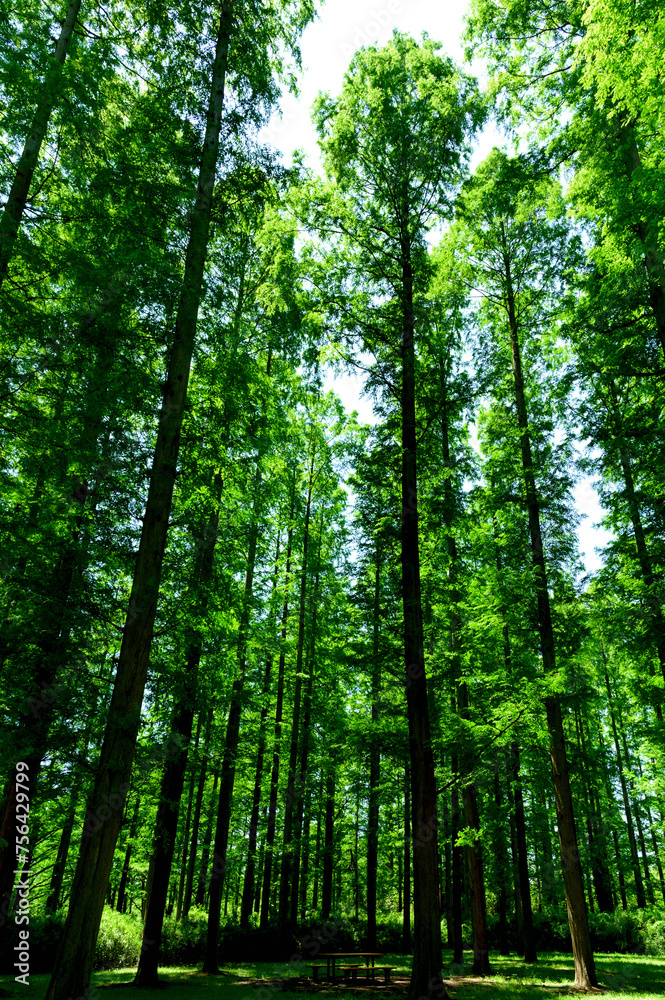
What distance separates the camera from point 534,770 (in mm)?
16406

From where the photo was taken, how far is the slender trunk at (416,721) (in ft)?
23.9

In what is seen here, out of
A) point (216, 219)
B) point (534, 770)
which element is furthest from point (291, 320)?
point (534, 770)

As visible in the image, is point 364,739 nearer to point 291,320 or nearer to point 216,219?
point 291,320

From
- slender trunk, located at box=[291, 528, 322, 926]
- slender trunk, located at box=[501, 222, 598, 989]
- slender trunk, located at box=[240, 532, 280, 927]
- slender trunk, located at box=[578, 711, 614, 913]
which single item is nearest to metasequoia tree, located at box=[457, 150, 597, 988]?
slender trunk, located at box=[501, 222, 598, 989]

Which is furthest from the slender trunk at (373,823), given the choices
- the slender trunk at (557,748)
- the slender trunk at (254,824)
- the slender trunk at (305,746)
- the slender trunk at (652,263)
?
the slender trunk at (652,263)

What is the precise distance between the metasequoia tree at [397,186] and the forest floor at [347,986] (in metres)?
5.92

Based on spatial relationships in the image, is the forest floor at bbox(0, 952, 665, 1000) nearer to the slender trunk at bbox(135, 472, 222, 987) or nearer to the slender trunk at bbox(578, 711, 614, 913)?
the slender trunk at bbox(135, 472, 222, 987)

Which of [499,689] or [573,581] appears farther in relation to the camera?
[573,581]

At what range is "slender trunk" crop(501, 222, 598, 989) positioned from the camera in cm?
978

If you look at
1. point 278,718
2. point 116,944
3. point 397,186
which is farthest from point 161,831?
point 397,186

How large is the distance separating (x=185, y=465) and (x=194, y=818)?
22674 millimetres

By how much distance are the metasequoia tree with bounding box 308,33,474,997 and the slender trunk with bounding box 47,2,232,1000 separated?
2.69 meters

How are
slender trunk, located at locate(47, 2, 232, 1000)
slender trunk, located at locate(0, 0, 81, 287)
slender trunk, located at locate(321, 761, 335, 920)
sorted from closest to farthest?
slender trunk, located at locate(47, 2, 232, 1000), slender trunk, located at locate(0, 0, 81, 287), slender trunk, located at locate(321, 761, 335, 920)

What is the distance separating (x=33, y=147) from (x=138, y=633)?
591 cm
